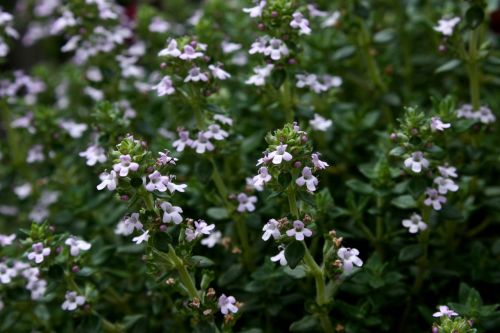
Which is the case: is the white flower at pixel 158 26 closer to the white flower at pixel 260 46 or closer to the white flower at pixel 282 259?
the white flower at pixel 260 46

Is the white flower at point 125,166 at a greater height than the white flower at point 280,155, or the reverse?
the white flower at point 280,155

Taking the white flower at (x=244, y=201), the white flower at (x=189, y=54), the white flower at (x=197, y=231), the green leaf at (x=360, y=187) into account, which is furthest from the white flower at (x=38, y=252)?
the green leaf at (x=360, y=187)

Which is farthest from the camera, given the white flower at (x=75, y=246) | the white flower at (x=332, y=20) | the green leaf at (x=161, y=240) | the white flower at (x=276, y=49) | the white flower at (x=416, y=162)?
the white flower at (x=332, y=20)

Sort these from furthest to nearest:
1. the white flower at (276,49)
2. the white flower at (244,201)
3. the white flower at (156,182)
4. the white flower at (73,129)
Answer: the white flower at (73,129), the white flower at (244,201), the white flower at (276,49), the white flower at (156,182)

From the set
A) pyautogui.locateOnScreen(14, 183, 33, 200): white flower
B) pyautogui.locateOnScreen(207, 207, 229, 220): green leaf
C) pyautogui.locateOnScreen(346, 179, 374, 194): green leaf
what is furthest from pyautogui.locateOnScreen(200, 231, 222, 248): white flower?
pyautogui.locateOnScreen(14, 183, 33, 200): white flower

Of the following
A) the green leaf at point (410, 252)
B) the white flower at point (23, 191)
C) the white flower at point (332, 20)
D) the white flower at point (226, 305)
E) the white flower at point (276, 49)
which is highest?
the white flower at point (276, 49)

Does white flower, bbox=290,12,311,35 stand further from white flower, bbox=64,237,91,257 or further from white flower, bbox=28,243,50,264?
white flower, bbox=28,243,50,264

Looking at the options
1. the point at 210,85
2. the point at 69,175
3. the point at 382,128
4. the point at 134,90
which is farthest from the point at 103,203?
the point at 382,128

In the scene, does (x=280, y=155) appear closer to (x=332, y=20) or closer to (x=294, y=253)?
(x=294, y=253)

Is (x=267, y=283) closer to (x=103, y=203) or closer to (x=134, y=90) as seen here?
(x=103, y=203)
